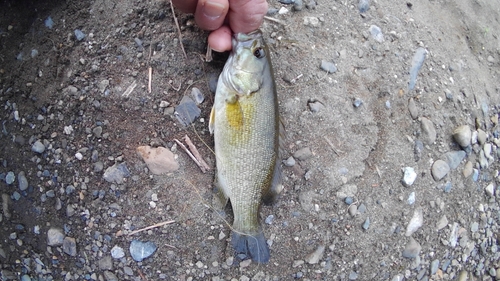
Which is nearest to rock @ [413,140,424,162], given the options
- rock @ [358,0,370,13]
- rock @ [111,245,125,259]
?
rock @ [358,0,370,13]

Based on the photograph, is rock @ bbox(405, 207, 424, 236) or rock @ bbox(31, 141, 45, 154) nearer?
rock @ bbox(31, 141, 45, 154)

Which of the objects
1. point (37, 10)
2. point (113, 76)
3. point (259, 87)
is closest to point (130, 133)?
point (113, 76)

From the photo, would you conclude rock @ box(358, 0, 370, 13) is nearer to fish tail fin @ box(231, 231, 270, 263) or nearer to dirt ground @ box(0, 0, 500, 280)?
dirt ground @ box(0, 0, 500, 280)

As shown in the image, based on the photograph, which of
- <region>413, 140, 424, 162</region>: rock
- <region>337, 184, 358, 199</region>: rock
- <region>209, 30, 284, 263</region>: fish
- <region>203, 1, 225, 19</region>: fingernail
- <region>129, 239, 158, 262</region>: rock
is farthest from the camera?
<region>413, 140, 424, 162</region>: rock

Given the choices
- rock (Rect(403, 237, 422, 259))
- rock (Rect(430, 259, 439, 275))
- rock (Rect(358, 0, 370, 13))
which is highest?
rock (Rect(358, 0, 370, 13))

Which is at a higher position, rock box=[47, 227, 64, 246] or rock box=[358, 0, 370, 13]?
rock box=[358, 0, 370, 13]
